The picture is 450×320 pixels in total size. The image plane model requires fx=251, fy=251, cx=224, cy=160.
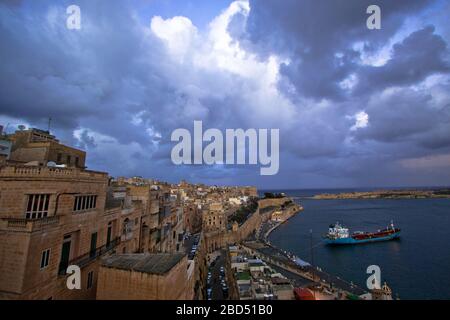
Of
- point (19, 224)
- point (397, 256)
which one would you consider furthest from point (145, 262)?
point (397, 256)

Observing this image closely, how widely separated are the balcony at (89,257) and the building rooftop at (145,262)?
2.46m

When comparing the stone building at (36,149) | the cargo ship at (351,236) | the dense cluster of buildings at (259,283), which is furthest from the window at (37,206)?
the cargo ship at (351,236)

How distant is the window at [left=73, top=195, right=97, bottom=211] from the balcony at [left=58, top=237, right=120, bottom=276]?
2270 mm

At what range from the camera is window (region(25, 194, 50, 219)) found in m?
9.52

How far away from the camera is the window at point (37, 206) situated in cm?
952

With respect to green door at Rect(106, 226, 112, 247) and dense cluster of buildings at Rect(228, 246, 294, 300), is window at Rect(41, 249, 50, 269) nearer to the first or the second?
green door at Rect(106, 226, 112, 247)

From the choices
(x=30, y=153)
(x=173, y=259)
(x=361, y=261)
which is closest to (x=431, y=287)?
(x=361, y=261)

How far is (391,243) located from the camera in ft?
181

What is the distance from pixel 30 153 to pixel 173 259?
12.1m

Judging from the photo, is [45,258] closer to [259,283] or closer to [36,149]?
[36,149]

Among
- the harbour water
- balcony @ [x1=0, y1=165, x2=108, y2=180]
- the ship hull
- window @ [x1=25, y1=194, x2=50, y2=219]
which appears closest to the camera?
balcony @ [x1=0, y1=165, x2=108, y2=180]

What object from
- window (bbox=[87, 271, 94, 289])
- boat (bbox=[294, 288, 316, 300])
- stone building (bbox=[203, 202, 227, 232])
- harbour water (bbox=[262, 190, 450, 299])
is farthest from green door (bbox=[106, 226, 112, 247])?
stone building (bbox=[203, 202, 227, 232])

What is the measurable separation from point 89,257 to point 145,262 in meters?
4.79
